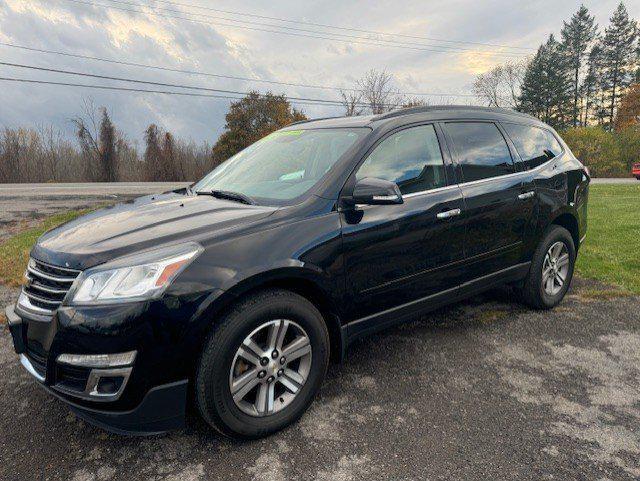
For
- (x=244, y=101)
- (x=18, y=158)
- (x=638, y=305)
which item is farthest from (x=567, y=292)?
(x=18, y=158)

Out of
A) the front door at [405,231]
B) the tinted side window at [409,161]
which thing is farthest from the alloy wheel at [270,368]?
the tinted side window at [409,161]

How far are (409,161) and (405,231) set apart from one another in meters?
0.54

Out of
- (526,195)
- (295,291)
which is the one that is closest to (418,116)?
(526,195)

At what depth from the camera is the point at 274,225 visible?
7.86 ft

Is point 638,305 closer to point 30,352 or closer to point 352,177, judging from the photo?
point 352,177

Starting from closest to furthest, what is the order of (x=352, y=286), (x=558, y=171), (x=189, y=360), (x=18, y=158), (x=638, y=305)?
(x=189, y=360) → (x=352, y=286) → (x=558, y=171) → (x=638, y=305) → (x=18, y=158)

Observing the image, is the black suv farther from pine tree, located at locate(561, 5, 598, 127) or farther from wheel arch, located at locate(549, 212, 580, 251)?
pine tree, located at locate(561, 5, 598, 127)

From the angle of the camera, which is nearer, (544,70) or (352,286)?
(352,286)

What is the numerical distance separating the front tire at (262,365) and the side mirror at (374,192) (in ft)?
2.21

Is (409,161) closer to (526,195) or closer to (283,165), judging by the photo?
(283,165)

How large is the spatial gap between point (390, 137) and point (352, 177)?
0.50 meters

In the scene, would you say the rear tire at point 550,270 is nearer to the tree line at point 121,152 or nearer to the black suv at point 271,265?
the black suv at point 271,265

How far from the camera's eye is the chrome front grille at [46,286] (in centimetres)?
215

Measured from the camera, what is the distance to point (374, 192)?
8.32ft
